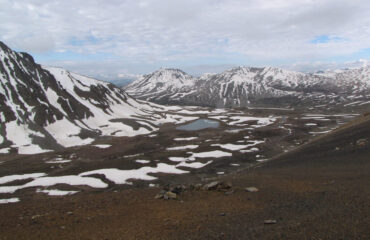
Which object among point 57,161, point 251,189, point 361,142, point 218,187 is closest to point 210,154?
point 361,142

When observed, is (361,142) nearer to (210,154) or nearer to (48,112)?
(210,154)

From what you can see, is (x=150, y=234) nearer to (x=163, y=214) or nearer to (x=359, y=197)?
(x=163, y=214)

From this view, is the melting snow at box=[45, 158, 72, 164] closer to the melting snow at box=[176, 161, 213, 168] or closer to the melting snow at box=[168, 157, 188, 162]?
the melting snow at box=[168, 157, 188, 162]

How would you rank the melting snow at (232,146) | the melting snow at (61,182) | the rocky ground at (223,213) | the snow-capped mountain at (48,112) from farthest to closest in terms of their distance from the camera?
the snow-capped mountain at (48,112) → the melting snow at (232,146) → the melting snow at (61,182) → the rocky ground at (223,213)

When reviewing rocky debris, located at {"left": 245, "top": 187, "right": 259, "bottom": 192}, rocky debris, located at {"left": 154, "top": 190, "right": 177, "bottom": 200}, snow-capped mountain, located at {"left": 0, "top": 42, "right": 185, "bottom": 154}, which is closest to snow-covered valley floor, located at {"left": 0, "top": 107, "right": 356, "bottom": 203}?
snow-capped mountain, located at {"left": 0, "top": 42, "right": 185, "bottom": 154}

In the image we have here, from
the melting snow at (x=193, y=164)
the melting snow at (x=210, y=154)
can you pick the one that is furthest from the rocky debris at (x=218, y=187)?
the melting snow at (x=210, y=154)

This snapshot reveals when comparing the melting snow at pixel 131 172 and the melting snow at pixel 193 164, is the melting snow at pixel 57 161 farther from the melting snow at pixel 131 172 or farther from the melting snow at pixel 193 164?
the melting snow at pixel 193 164

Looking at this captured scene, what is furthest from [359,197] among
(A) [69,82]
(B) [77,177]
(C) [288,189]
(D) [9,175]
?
(A) [69,82]

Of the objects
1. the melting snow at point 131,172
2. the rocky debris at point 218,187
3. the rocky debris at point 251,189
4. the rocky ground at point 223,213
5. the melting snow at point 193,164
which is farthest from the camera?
the melting snow at point 193,164

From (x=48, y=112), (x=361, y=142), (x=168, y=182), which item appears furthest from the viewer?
(x=48, y=112)
